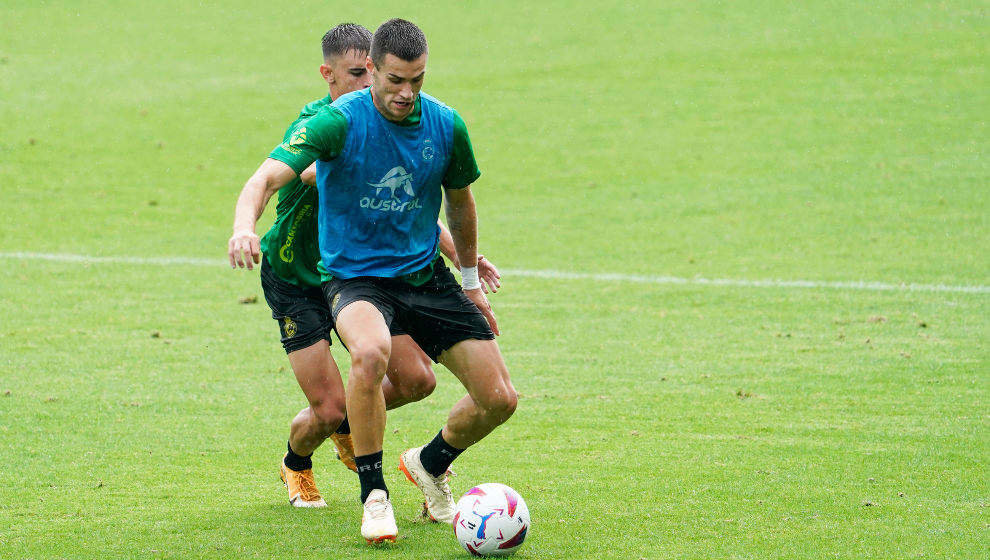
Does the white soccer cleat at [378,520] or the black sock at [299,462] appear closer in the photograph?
the white soccer cleat at [378,520]

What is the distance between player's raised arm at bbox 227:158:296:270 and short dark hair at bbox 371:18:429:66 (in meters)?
0.71

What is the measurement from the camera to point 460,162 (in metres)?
5.74

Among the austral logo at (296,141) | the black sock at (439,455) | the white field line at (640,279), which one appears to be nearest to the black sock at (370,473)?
the black sock at (439,455)

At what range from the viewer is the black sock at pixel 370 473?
5.35m

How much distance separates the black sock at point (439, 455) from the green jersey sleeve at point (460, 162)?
124 cm

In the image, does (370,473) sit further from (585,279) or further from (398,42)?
(585,279)

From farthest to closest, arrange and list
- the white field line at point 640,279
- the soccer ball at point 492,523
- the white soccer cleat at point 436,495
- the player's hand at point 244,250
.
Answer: the white field line at point 640,279 → the white soccer cleat at point 436,495 → the soccer ball at point 492,523 → the player's hand at point 244,250

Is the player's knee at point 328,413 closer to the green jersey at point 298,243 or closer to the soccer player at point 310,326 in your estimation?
the soccer player at point 310,326

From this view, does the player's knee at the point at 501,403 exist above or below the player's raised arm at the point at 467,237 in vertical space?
below

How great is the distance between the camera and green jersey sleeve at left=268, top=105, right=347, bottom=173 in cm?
523

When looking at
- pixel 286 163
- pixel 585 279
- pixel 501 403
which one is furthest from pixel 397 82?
pixel 585 279

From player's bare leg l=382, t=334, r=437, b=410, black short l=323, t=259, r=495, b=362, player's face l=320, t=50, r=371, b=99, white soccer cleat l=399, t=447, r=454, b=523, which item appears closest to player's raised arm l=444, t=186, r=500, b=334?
black short l=323, t=259, r=495, b=362

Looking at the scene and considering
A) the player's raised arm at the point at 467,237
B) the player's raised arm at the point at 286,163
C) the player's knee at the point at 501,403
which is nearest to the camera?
the player's raised arm at the point at 286,163

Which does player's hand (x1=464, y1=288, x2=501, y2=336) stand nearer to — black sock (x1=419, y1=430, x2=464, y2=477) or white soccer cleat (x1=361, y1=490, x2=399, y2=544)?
black sock (x1=419, y1=430, x2=464, y2=477)
